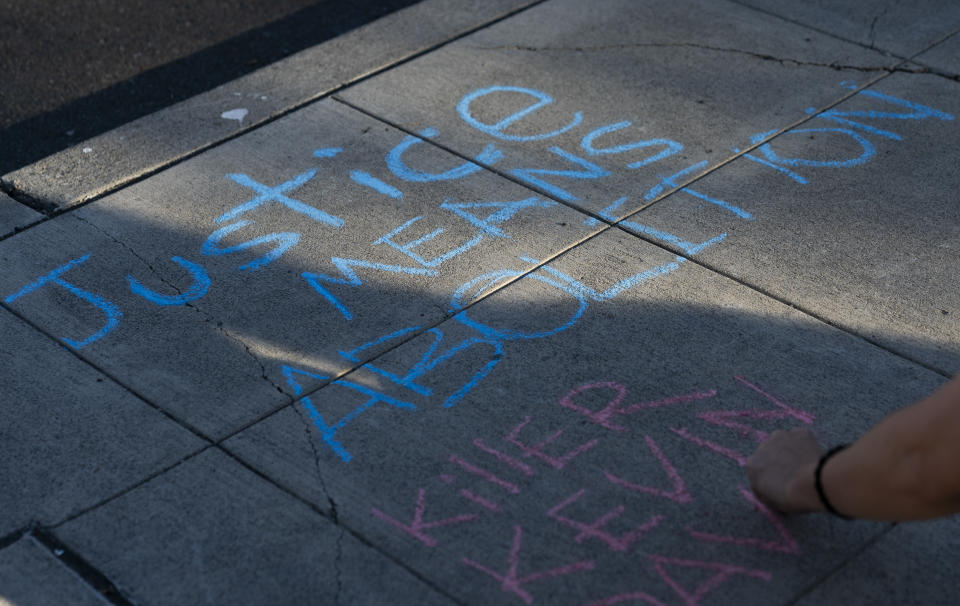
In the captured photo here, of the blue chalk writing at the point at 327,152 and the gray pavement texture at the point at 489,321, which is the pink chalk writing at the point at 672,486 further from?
the blue chalk writing at the point at 327,152

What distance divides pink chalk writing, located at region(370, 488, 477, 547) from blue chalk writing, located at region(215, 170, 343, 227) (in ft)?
5.22

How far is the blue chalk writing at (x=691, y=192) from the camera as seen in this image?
175 inches

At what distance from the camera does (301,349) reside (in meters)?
3.78

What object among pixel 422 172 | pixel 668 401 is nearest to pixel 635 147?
pixel 422 172

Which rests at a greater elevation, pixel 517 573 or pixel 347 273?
pixel 347 273

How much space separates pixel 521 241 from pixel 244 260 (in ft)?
3.50

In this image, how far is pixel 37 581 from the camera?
296 centimetres

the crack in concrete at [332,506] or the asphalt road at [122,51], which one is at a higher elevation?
the asphalt road at [122,51]

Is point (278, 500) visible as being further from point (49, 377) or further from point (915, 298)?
point (915, 298)

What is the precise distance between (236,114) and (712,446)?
2.97 meters

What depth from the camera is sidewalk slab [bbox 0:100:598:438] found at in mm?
3734

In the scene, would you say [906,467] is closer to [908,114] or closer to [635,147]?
[635,147]

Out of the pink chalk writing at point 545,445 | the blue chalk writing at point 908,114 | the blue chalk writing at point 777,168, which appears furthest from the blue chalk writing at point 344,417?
the blue chalk writing at point 908,114

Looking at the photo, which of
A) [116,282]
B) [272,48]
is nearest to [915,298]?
[116,282]
